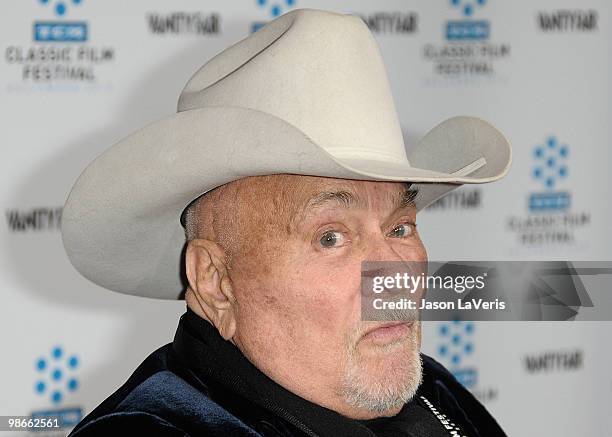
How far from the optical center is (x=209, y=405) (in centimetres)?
138

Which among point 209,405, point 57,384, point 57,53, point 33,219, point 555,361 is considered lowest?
point 555,361

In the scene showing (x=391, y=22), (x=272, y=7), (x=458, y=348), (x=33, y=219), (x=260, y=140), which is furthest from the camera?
(x=458, y=348)

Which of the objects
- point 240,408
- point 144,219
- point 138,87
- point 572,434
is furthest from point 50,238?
point 572,434

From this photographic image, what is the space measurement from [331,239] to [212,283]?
20 cm

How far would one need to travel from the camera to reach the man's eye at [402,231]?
1506mm

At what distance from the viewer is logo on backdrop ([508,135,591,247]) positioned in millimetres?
2738

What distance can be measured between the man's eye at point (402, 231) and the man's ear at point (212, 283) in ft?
0.84

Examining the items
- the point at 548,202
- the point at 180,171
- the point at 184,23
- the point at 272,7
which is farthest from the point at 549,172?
the point at 180,171

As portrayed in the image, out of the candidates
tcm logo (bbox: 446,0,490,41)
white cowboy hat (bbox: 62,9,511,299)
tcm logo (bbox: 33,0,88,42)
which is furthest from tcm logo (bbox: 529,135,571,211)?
tcm logo (bbox: 33,0,88,42)

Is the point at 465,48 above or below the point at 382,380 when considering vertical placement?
above

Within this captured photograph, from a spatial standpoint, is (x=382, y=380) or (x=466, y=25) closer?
(x=382, y=380)

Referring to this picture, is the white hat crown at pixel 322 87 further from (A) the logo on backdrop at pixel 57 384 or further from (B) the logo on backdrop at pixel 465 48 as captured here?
(B) the logo on backdrop at pixel 465 48

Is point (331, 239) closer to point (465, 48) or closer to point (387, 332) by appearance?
point (387, 332)

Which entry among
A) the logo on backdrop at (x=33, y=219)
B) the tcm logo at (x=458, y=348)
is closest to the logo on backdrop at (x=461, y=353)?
the tcm logo at (x=458, y=348)
